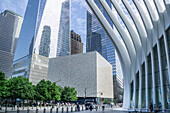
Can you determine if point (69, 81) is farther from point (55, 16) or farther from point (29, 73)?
point (55, 16)

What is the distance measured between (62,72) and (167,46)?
229 ft

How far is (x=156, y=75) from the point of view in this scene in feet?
61.1

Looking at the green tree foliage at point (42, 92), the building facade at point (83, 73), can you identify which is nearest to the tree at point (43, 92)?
the green tree foliage at point (42, 92)

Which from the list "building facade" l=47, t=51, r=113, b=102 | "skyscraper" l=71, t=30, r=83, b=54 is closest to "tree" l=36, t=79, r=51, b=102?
"building facade" l=47, t=51, r=113, b=102

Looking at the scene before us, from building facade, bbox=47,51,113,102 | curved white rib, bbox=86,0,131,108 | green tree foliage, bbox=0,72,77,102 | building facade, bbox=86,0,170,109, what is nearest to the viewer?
building facade, bbox=86,0,170,109

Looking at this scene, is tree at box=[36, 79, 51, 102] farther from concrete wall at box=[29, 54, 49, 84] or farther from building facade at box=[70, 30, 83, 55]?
building facade at box=[70, 30, 83, 55]

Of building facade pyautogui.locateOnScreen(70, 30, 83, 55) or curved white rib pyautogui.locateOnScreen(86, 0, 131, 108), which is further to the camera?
building facade pyautogui.locateOnScreen(70, 30, 83, 55)

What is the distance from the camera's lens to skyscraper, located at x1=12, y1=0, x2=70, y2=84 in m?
102

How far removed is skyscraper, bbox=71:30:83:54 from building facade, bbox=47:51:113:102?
92.7 metres

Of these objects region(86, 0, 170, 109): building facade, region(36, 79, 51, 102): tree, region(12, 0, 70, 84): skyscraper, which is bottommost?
region(36, 79, 51, 102): tree

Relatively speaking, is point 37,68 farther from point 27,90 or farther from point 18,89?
point 18,89

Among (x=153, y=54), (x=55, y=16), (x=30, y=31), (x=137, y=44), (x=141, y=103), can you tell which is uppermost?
(x=55, y=16)

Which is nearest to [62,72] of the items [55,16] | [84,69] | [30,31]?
[84,69]

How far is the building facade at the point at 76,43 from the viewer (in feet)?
588
